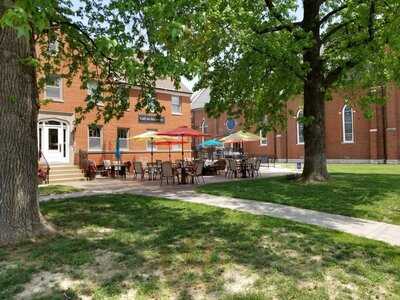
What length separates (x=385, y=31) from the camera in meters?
12.2

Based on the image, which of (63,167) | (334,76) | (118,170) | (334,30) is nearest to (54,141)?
(63,167)

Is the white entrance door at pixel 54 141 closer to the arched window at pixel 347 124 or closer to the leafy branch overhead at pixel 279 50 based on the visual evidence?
the leafy branch overhead at pixel 279 50

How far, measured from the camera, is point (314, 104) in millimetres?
16234

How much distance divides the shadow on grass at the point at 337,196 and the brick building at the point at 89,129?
11075mm

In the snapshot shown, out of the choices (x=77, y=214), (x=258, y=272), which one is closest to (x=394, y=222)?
(x=258, y=272)

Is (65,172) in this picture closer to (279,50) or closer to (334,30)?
(279,50)

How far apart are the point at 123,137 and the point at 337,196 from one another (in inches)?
737

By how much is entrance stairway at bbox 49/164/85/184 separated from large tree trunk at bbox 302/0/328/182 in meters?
12.6

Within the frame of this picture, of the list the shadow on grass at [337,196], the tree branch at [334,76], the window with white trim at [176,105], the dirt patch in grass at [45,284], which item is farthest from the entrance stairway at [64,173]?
the dirt patch in grass at [45,284]

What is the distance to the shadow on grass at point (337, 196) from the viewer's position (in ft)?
32.4

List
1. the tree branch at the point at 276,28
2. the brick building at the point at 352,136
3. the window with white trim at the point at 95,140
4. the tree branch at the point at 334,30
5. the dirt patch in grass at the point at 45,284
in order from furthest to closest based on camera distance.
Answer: the brick building at the point at 352,136, the window with white trim at the point at 95,140, the tree branch at the point at 334,30, the tree branch at the point at 276,28, the dirt patch in grass at the point at 45,284

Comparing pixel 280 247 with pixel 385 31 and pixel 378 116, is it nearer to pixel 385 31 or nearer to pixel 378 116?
pixel 385 31

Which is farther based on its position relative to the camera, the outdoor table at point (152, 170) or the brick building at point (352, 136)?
the brick building at point (352, 136)

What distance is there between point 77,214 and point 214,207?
3.58 meters
